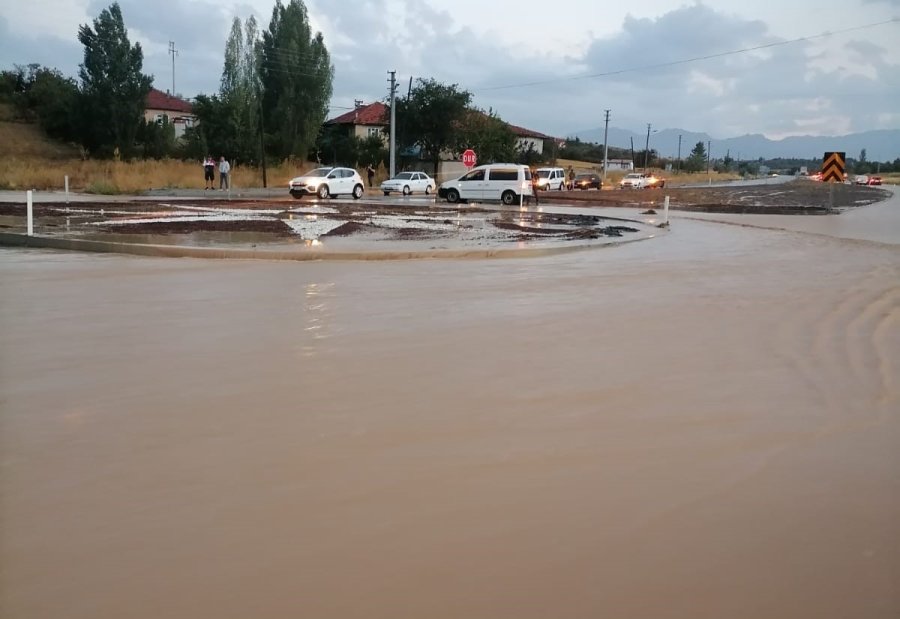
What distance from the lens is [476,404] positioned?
224 inches

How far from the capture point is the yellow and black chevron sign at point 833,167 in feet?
107

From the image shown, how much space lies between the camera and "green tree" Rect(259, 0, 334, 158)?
58875 millimetres

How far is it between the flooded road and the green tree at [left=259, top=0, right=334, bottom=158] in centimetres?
5178

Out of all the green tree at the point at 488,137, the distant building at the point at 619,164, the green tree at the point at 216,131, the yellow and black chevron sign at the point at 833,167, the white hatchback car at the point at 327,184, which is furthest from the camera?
the distant building at the point at 619,164

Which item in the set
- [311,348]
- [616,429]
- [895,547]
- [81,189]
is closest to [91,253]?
[311,348]

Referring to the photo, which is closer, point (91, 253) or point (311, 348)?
point (311, 348)

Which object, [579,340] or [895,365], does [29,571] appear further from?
[895,365]

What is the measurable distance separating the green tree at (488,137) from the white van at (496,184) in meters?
29.3

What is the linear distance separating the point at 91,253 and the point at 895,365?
1178 centimetres

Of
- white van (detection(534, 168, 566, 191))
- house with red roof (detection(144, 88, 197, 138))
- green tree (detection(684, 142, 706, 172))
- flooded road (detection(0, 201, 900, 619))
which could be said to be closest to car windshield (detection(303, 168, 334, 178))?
white van (detection(534, 168, 566, 191))

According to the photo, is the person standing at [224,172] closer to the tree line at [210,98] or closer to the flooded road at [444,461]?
the tree line at [210,98]

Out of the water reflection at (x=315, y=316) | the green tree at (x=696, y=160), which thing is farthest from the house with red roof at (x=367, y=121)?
the green tree at (x=696, y=160)

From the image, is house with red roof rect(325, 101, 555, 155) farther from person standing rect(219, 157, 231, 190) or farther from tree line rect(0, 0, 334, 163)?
person standing rect(219, 157, 231, 190)

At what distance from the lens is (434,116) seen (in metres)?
63.0
